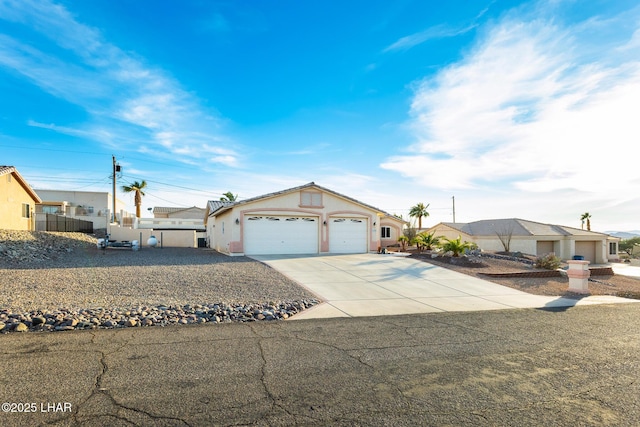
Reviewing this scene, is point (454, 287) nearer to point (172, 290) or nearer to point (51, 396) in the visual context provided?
point (172, 290)

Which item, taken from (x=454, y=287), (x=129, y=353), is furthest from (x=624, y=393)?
(x=454, y=287)

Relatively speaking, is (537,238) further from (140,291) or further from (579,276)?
(140,291)

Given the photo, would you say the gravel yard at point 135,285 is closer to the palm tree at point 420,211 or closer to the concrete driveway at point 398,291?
the concrete driveway at point 398,291

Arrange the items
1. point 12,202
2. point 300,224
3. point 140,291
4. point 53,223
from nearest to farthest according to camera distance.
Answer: point 140,291
point 300,224
point 12,202
point 53,223

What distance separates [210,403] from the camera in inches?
154

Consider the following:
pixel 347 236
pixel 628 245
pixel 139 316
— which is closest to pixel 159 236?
pixel 347 236

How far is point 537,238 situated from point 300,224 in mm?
27560

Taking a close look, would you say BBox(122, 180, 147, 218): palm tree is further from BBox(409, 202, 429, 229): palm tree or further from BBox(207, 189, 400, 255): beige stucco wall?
BBox(409, 202, 429, 229): palm tree

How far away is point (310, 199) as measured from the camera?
924 inches

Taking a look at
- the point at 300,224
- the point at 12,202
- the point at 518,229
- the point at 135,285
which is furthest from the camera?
the point at 518,229

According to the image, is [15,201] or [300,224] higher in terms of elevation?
[15,201]

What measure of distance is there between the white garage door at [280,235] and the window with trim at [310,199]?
950 millimetres

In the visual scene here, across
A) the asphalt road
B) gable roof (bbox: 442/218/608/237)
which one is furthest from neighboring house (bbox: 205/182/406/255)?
gable roof (bbox: 442/218/608/237)

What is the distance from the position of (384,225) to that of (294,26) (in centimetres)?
2836
